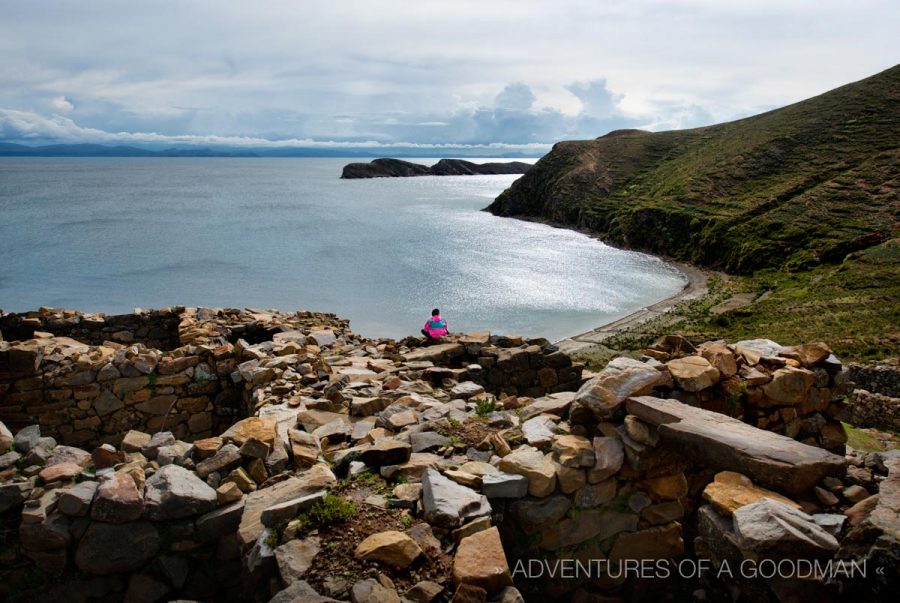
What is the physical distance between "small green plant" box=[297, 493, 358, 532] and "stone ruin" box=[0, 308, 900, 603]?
0.17 feet

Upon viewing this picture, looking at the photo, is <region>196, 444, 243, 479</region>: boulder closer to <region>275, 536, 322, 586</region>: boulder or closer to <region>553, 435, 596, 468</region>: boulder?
<region>275, 536, 322, 586</region>: boulder

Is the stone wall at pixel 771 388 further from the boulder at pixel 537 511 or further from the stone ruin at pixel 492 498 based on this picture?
the boulder at pixel 537 511

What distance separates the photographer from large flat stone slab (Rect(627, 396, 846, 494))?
575cm

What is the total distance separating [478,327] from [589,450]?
28251 mm

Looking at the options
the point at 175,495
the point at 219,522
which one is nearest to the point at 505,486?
the point at 219,522

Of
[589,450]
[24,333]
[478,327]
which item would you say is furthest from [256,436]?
[478,327]

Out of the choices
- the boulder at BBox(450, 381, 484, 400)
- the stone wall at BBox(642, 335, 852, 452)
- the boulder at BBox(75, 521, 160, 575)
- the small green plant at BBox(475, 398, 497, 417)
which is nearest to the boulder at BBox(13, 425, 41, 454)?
the boulder at BBox(75, 521, 160, 575)

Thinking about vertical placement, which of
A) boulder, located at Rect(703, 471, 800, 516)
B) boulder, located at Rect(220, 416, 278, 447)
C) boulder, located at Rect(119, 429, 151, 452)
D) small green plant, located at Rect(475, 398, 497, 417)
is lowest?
boulder, located at Rect(119, 429, 151, 452)

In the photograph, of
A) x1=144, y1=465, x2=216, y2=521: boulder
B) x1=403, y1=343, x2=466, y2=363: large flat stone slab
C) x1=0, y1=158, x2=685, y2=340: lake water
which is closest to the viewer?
x1=144, y1=465, x2=216, y2=521: boulder

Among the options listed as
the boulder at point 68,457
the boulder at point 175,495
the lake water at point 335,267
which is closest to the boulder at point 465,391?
the boulder at point 175,495

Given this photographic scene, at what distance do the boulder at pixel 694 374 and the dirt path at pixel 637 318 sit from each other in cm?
1846

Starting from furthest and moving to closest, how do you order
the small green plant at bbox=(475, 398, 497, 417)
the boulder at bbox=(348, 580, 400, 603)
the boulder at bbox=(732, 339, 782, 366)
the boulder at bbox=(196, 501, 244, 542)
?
the small green plant at bbox=(475, 398, 497, 417) → the boulder at bbox=(732, 339, 782, 366) → the boulder at bbox=(196, 501, 244, 542) → the boulder at bbox=(348, 580, 400, 603)

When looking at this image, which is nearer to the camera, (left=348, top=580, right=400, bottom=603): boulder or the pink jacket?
(left=348, top=580, right=400, bottom=603): boulder

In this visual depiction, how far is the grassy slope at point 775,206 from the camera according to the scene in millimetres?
35562
